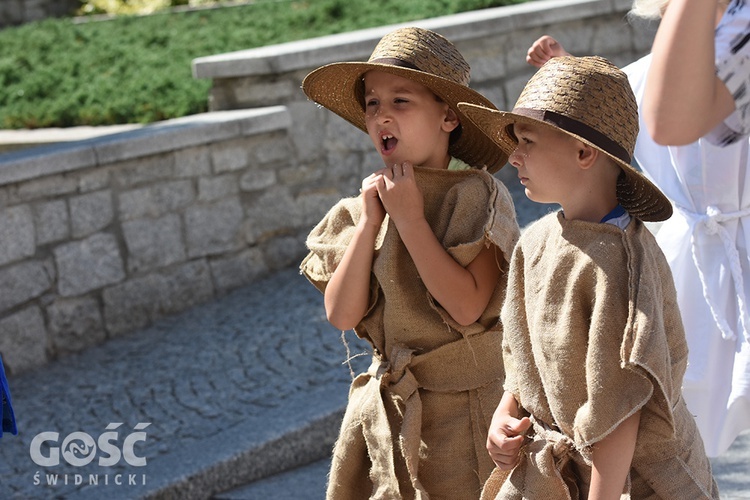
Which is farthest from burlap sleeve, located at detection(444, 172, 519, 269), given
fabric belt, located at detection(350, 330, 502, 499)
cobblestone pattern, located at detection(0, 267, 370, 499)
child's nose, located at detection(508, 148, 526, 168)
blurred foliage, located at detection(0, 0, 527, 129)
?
blurred foliage, located at detection(0, 0, 527, 129)

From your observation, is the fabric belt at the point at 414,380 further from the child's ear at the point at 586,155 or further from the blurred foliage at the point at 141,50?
the blurred foliage at the point at 141,50

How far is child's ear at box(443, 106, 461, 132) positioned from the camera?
2.88 m

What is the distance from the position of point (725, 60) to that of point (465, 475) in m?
1.25

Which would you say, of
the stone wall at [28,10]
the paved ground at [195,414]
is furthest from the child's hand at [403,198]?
the stone wall at [28,10]

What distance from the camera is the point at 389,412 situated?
9.49ft

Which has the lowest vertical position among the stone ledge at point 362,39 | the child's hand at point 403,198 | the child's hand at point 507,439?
the stone ledge at point 362,39

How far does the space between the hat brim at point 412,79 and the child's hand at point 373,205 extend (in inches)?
10.3

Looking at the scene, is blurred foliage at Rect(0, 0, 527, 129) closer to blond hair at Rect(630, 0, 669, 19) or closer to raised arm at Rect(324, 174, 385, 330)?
raised arm at Rect(324, 174, 385, 330)

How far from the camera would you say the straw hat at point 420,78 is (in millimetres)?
2758

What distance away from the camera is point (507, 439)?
2.30m

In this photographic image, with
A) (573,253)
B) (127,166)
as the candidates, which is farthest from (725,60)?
(127,166)

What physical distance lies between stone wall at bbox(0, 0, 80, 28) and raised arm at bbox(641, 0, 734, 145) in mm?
11771

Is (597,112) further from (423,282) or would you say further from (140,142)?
(140,142)

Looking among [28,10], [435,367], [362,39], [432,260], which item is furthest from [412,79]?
[28,10]
